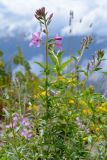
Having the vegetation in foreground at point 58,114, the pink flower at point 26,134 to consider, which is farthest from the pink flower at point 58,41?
the pink flower at point 26,134

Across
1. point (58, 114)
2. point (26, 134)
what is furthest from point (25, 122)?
point (58, 114)

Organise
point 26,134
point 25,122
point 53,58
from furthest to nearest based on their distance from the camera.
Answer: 1. point 25,122
2. point 26,134
3. point 53,58

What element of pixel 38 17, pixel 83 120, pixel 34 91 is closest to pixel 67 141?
pixel 83 120

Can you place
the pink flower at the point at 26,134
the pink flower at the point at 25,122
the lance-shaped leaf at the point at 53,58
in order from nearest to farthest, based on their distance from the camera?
the lance-shaped leaf at the point at 53,58, the pink flower at the point at 26,134, the pink flower at the point at 25,122

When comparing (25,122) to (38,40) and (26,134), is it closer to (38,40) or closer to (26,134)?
(26,134)

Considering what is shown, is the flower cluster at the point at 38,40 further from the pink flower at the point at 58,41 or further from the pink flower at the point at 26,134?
the pink flower at the point at 26,134

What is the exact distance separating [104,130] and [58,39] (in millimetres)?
713

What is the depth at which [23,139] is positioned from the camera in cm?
395

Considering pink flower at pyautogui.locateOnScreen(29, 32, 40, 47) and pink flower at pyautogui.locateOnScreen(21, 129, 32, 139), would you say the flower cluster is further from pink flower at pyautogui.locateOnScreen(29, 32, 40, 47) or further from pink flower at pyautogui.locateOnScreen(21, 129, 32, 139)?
pink flower at pyautogui.locateOnScreen(21, 129, 32, 139)

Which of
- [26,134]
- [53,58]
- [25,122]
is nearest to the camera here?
[53,58]

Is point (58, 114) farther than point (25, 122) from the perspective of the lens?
No

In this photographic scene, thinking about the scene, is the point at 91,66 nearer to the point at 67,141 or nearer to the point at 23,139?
the point at 67,141

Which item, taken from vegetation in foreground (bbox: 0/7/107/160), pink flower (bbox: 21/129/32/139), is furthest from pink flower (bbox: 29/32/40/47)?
pink flower (bbox: 21/129/32/139)

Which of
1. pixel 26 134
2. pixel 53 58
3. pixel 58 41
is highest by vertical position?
pixel 58 41
